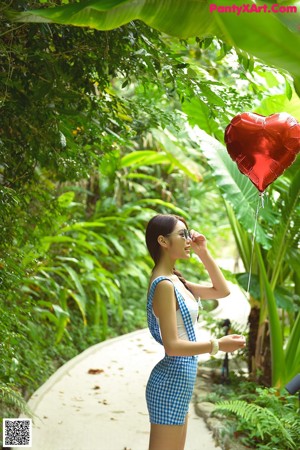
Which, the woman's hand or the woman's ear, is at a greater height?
the woman's ear

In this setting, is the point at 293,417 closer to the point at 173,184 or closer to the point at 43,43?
the point at 43,43

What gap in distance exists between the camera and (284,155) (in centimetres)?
305

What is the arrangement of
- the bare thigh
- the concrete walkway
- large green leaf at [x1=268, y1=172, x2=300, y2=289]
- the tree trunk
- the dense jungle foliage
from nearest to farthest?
the bare thigh < the dense jungle foliage < the concrete walkway < large green leaf at [x1=268, y1=172, x2=300, y2=289] < the tree trunk

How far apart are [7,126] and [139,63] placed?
2.41 feet

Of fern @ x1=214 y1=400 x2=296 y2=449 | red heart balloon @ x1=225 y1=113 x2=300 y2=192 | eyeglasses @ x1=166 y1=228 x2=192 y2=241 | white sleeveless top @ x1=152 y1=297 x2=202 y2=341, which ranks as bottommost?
fern @ x1=214 y1=400 x2=296 y2=449

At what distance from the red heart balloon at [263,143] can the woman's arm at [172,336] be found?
0.69 m

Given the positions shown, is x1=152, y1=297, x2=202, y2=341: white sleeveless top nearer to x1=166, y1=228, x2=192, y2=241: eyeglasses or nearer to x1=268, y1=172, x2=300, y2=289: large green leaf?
x1=166, y1=228, x2=192, y2=241: eyeglasses

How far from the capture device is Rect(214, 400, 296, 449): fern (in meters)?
4.02

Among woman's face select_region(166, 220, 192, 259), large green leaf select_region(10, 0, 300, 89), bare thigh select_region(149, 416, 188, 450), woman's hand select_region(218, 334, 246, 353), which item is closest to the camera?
large green leaf select_region(10, 0, 300, 89)

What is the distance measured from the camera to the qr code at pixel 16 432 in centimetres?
370

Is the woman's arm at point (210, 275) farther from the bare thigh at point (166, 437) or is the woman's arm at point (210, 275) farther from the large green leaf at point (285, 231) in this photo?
A: the large green leaf at point (285, 231)

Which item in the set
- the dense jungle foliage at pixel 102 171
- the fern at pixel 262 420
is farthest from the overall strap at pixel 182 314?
the fern at pixel 262 420

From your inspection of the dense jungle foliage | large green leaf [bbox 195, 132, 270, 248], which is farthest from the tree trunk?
large green leaf [bbox 195, 132, 270, 248]

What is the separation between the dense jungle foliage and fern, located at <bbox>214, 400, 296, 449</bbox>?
2.75 feet
